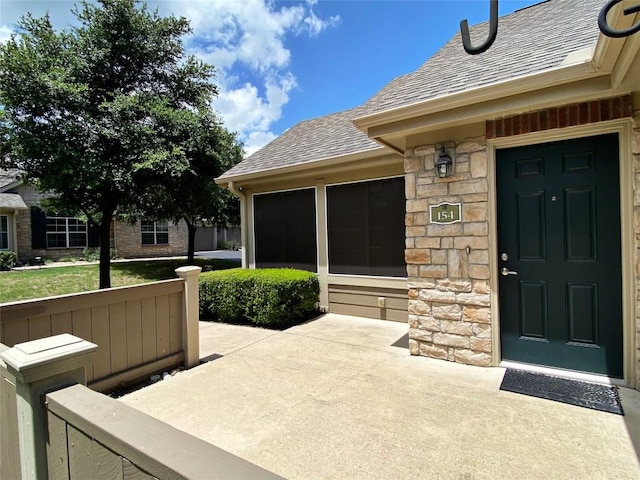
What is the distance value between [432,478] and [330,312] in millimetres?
4345

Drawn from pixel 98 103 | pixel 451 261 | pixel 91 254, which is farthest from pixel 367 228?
pixel 91 254

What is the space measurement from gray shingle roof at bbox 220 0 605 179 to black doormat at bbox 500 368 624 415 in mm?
2847

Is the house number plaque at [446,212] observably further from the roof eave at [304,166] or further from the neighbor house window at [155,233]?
the neighbor house window at [155,233]

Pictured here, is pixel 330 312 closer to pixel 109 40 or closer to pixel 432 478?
pixel 432 478

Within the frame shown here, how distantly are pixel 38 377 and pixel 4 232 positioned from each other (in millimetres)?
19311

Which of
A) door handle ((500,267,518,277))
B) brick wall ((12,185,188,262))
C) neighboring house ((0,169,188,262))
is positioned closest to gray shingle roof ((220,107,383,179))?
door handle ((500,267,518,277))

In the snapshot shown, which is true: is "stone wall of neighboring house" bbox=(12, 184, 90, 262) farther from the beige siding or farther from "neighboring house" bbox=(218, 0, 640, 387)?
"neighboring house" bbox=(218, 0, 640, 387)

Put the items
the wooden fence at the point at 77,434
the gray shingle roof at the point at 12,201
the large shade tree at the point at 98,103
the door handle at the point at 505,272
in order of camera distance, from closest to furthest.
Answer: the wooden fence at the point at 77,434
the door handle at the point at 505,272
the large shade tree at the point at 98,103
the gray shingle roof at the point at 12,201

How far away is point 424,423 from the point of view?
2.58 metres

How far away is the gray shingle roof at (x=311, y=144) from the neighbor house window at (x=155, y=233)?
1406cm

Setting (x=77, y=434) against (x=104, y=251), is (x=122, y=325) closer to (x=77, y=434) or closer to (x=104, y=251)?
(x=77, y=434)

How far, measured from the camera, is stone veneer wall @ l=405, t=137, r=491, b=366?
354cm

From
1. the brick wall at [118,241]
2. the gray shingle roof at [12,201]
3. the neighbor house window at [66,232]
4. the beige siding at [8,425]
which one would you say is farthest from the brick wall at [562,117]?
the neighbor house window at [66,232]

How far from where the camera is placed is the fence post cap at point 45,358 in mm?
1262
